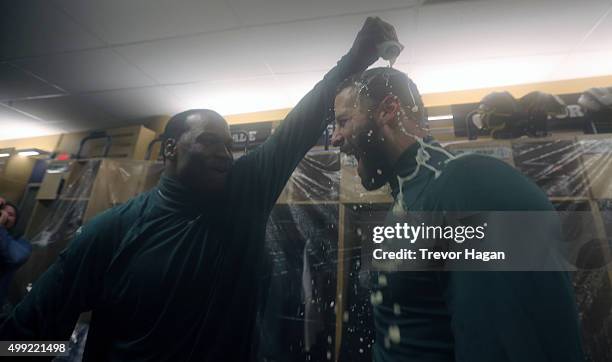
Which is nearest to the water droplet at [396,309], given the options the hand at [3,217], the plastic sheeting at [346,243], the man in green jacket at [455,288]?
the man in green jacket at [455,288]

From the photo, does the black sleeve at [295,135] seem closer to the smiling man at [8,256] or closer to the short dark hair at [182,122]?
the short dark hair at [182,122]

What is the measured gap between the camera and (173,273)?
635 mm

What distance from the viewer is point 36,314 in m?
0.61

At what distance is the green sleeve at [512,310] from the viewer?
30 cm

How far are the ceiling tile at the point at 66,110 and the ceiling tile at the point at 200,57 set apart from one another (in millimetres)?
750

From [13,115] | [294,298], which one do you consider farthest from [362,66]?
[13,115]

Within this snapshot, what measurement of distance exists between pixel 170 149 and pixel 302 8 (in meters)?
0.80

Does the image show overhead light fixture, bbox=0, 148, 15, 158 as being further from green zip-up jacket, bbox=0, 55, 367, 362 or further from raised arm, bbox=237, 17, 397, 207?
raised arm, bbox=237, 17, 397, 207

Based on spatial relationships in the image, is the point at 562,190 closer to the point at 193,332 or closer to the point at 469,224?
the point at 469,224

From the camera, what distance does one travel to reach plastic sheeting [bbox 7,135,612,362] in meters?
1.07

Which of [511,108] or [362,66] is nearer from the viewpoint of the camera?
[362,66]

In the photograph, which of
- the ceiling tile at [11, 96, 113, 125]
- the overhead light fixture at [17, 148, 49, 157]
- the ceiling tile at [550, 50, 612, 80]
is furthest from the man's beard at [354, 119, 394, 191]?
the overhead light fixture at [17, 148, 49, 157]

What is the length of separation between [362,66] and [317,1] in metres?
0.61

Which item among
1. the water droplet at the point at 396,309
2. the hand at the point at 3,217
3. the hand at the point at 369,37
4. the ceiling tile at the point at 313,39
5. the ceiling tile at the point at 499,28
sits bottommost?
the water droplet at the point at 396,309
